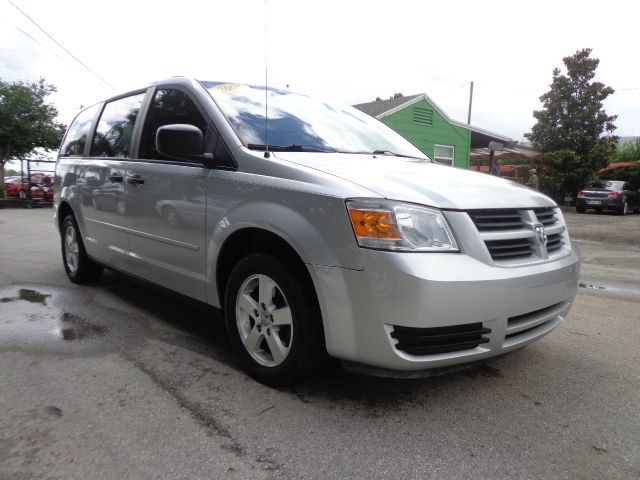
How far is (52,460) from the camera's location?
79.3 inches

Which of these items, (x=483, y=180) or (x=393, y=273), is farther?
(x=483, y=180)

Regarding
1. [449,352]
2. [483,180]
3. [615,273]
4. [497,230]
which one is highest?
[483,180]

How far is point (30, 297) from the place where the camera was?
14.9ft

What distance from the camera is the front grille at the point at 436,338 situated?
2209 millimetres

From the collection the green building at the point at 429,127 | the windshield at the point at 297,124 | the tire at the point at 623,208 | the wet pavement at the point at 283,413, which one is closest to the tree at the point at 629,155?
the tire at the point at 623,208

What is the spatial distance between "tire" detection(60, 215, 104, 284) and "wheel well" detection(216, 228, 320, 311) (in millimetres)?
2395

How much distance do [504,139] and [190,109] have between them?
714 inches

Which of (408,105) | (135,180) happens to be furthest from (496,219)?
(408,105)

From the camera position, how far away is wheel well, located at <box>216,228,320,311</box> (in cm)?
249

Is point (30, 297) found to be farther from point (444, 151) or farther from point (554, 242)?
point (444, 151)

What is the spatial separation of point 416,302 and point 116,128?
3.27 m

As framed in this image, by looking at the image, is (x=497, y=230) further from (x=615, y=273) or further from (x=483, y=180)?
(x=615, y=273)

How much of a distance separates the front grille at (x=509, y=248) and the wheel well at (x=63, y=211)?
13.9 feet

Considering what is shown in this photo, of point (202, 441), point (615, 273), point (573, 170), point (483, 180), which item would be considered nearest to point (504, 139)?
point (573, 170)
